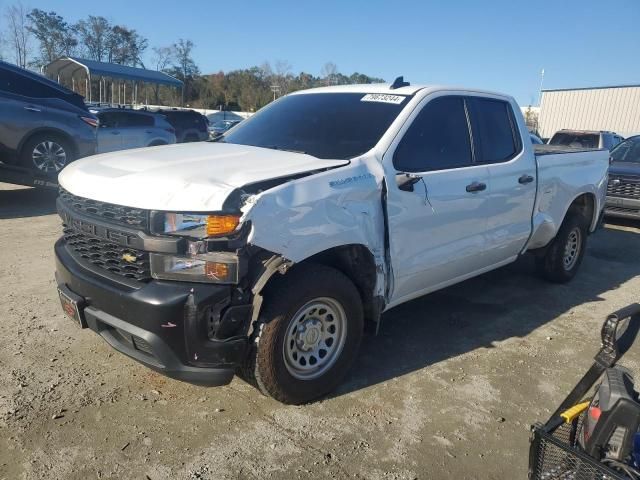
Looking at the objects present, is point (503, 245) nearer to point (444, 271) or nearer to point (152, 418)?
point (444, 271)

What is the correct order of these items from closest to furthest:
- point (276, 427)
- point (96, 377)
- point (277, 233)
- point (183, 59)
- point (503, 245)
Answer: point (277, 233) → point (276, 427) → point (96, 377) → point (503, 245) → point (183, 59)

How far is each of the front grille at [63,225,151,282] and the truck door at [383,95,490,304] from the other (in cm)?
153

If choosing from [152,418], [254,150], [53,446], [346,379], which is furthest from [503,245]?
[53,446]

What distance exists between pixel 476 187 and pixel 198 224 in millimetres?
2309

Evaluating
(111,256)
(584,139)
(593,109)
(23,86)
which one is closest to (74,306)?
(111,256)

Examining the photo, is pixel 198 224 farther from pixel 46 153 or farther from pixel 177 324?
pixel 46 153

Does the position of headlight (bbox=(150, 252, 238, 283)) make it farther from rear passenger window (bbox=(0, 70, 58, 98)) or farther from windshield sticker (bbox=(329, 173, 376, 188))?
rear passenger window (bbox=(0, 70, 58, 98))

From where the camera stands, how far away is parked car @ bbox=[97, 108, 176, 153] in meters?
10.5

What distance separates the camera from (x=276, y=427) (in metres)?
2.97

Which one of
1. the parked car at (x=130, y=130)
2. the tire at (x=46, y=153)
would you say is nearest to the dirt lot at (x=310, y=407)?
the tire at (x=46, y=153)

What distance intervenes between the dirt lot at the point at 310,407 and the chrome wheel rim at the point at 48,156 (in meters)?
3.84

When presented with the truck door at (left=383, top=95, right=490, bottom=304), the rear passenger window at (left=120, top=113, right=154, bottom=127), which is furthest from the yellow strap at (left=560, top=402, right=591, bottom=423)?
the rear passenger window at (left=120, top=113, right=154, bottom=127)

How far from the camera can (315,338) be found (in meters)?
3.18

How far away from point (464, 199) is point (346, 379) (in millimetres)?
1585
